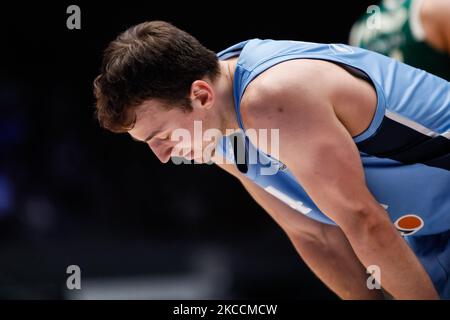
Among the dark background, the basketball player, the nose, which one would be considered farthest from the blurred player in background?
the dark background

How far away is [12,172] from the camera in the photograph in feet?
11.0

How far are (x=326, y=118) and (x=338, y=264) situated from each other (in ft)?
1.88

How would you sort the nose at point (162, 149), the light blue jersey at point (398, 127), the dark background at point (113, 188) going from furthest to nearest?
the dark background at point (113, 188), the nose at point (162, 149), the light blue jersey at point (398, 127)

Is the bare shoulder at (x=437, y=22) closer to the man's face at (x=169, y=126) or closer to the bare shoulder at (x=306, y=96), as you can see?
the bare shoulder at (x=306, y=96)

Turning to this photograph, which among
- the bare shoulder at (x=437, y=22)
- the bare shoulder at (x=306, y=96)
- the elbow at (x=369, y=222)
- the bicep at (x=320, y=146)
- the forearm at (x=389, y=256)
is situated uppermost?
the bare shoulder at (x=437, y=22)

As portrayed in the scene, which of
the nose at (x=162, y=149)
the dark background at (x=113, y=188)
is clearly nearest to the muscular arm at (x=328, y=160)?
the nose at (x=162, y=149)

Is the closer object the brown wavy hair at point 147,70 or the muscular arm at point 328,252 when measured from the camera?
the brown wavy hair at point 147,70

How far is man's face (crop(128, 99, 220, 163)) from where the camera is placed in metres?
1.43

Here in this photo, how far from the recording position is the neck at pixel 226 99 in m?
1.45

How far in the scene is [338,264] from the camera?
1.74 metres

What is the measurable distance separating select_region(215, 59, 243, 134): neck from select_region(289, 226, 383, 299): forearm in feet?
1.41

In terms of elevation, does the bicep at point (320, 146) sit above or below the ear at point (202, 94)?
below

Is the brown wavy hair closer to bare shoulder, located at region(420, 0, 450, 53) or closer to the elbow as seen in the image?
the elbow

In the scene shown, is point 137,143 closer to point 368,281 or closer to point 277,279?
point 277,279
